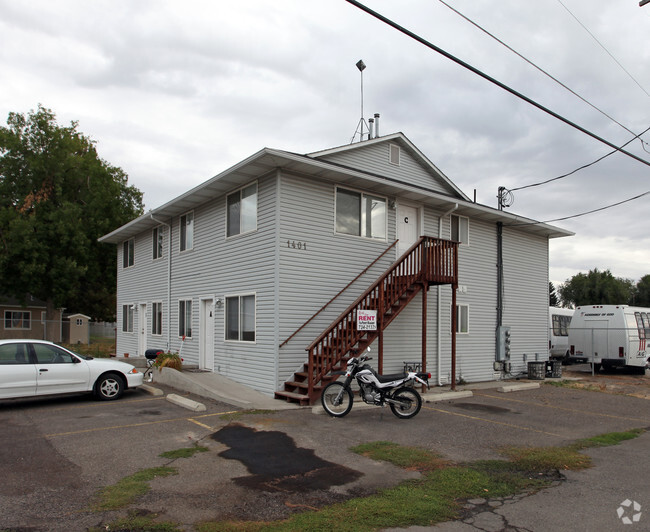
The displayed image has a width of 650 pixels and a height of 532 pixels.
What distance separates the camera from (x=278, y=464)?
686cm

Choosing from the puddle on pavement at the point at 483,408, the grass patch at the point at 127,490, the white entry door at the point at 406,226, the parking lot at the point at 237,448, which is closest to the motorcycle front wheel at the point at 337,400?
the parking lot at the point at 237,448

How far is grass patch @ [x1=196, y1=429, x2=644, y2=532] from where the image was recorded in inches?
191

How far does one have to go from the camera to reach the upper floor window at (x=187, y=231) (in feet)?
54.5

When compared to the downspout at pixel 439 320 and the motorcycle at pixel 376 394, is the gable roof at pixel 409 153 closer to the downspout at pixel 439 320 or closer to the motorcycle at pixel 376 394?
the downspout at pixel 439 320

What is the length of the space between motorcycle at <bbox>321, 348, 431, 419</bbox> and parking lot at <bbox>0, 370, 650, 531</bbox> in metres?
0.26

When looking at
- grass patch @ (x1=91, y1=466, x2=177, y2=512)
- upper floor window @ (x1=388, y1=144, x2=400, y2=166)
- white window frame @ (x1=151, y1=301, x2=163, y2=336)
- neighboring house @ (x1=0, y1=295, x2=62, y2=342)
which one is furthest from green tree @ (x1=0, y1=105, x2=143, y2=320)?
grass patch @ (x1=91, y1=466, x2=177, y2=512)

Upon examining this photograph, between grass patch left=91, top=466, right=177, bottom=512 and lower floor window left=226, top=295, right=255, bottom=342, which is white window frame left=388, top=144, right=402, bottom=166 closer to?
lower floor window left=226, top=295, right=255, bottom=342

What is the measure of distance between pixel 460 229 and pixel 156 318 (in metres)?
11.1

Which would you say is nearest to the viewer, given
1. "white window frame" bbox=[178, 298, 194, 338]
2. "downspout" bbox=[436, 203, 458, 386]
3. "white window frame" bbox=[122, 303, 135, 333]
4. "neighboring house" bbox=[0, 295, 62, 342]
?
"downspout" bbox=[436, 203, 458, 386]

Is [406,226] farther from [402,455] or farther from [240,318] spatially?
[402,455]

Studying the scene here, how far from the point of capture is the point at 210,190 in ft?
47.1

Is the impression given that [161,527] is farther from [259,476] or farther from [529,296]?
[529,296]

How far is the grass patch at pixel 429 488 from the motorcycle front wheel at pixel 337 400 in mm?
2091

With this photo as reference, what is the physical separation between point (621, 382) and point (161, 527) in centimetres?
1770
